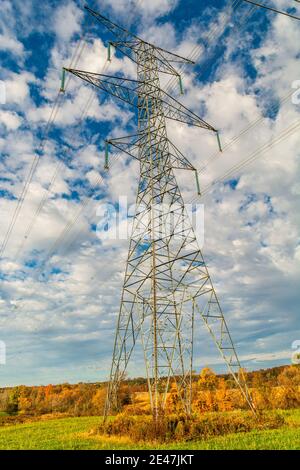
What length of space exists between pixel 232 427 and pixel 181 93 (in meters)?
21.5

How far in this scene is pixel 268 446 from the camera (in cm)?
1222

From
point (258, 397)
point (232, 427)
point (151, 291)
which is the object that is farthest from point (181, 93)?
point (258, 397)

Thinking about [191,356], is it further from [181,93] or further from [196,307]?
[181,93]
